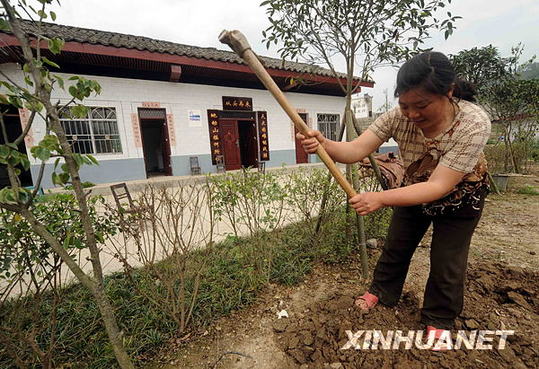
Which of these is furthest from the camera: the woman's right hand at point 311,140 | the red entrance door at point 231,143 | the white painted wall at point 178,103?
the red entrance door at point 231,143

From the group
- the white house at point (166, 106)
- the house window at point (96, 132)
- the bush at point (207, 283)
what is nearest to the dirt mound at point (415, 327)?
A: the bush at point (207, 283)

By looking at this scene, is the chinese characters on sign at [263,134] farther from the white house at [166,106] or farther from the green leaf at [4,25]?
the green leaf at [4,25]

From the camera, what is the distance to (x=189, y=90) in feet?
27.3

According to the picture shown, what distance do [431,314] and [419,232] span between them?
49 cm

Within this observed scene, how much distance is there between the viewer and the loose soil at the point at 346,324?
4.93 ft

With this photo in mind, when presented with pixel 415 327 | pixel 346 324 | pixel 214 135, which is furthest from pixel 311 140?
pixel 214 135

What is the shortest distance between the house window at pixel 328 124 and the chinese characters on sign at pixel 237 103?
132 inches

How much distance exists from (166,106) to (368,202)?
7.85m

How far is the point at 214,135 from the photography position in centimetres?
897

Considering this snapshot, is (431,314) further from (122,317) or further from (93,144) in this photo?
(93,144)

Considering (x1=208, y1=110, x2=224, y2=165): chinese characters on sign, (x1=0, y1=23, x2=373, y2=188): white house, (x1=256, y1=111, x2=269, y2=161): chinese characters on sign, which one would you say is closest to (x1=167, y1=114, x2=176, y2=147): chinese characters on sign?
(x1=0, y1=23, x2=373, y2=188): white house

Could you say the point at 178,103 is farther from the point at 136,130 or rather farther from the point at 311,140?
the point at 311,140

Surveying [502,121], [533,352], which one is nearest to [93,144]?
[533,352]

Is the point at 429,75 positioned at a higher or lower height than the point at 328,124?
lower
